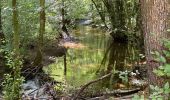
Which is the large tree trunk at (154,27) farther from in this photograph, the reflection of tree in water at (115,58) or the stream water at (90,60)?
the reflection of tree in water at (115,58)

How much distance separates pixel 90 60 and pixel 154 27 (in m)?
10.5

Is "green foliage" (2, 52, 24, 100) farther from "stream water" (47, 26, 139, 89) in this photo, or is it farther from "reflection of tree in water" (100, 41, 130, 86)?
"reflection of tree in water" (100, 41, 130, 86)

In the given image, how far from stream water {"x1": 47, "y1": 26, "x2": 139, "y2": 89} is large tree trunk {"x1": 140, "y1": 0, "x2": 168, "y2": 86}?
4.98 meters

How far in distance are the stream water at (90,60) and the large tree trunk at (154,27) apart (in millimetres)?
4982

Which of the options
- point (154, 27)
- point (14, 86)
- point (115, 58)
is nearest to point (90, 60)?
point (115, 58)

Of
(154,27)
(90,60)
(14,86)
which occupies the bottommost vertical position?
(90,60)

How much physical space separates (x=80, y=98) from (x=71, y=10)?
1495cm

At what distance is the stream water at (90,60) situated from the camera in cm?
1181

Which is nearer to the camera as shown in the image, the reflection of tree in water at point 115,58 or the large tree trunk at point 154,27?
the large tree trunk at point 154,27

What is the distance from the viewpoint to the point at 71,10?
70.5 ft

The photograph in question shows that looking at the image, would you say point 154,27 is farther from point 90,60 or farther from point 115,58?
point 115,58

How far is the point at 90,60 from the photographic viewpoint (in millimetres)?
14875

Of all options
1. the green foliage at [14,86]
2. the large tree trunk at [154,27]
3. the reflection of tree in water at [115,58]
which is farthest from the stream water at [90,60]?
the large tree trunk at [154,27]

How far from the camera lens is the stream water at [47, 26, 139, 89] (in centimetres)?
1181
